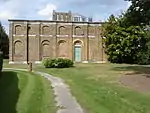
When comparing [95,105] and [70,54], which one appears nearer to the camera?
[95,105]

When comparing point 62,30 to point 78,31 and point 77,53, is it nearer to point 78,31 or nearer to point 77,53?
point 78,31

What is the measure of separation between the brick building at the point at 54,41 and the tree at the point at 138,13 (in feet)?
85.8

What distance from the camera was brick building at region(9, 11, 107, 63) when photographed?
56250mm

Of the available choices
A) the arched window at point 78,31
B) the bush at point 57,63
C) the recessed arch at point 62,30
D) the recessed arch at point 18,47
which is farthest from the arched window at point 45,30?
the bush at point 57,63

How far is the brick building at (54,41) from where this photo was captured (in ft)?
185

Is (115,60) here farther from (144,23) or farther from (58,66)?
(144,23)

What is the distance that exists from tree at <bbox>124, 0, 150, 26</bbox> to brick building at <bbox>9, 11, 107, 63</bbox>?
26166mm

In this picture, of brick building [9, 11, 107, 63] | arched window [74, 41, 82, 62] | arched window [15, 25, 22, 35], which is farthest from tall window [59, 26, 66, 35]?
arched window [15, 25, 22, 35]

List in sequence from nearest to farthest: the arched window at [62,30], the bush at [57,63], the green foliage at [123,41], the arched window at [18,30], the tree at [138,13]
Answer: the tree at [138,13] → the bush at [57,63] → the green foliage at [123,41] → the arched window at [18,30] → the arched window at [62,30]

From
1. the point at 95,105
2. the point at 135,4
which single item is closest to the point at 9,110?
the point at 95,105

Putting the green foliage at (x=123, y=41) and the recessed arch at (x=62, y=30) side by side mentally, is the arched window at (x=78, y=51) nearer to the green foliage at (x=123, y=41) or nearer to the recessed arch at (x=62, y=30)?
the recessed arch at (x=62, y=30)

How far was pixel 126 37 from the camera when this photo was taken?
54.7 m

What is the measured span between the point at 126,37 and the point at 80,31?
27.3 ft

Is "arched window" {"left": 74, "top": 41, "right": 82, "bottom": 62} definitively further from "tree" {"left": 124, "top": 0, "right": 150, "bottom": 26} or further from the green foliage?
"tree" {"left": 124, "top": 0, "right": 150, "bottom": 26}
